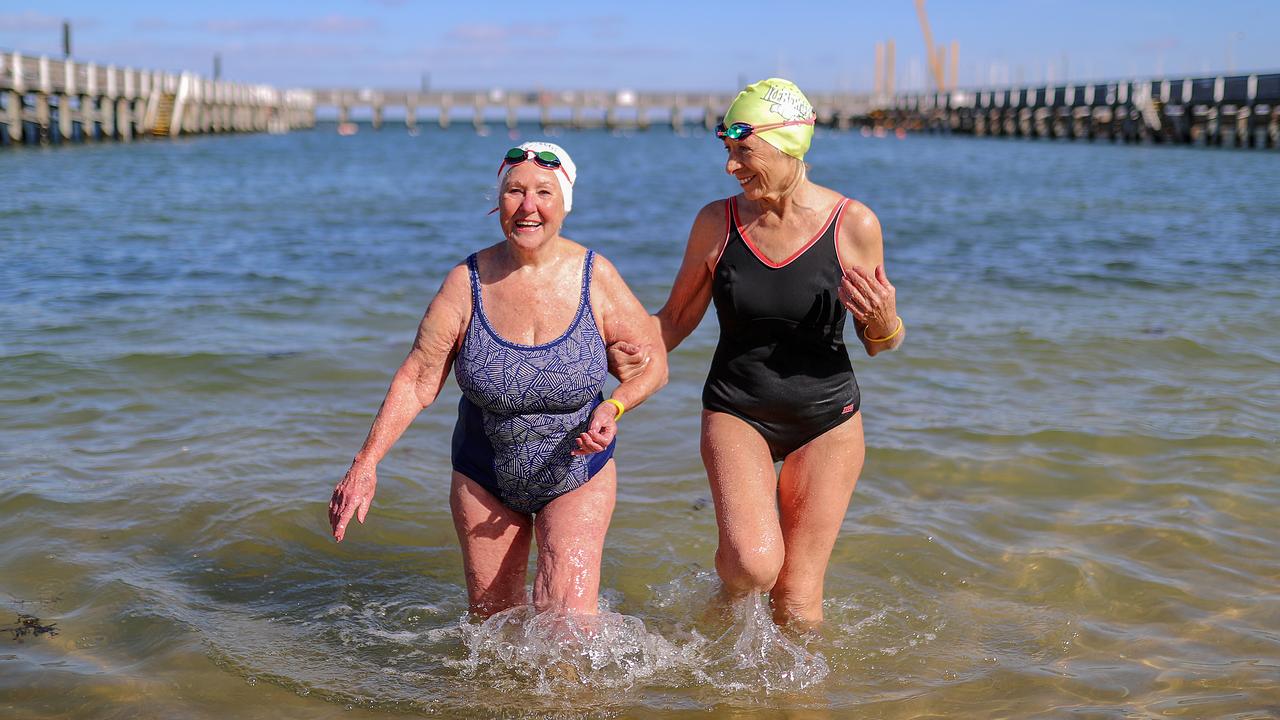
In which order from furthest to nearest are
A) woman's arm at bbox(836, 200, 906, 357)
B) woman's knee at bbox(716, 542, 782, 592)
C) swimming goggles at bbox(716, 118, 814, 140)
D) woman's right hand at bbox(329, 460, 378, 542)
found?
woman's knee at bbox(716, 542, 782, 592) < swimming goggles at bbox(716, 118, 814, 140) < woman's arm at bbox(836, 200, 906, 357) < woman's right hand at bbox(329, 460, 378, 542)

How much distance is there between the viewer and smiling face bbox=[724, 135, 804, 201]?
424 centimetres

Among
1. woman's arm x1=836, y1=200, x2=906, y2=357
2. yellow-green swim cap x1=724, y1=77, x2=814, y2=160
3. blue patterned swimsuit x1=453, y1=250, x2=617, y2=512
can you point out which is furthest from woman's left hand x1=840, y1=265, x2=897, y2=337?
blue patterned swimsuit x1=453, y1=250, x2=617, y2=512

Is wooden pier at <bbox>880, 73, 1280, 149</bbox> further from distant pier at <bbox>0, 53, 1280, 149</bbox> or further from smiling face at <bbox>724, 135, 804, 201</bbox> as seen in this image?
smiling face at <bbox>724, 135, 804, 201</bbox>

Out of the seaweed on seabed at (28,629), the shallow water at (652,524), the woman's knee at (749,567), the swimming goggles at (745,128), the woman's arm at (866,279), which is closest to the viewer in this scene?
the woman's arm at (866,279)

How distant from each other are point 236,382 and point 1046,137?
225 feet

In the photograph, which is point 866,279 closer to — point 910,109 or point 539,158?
point 539,158

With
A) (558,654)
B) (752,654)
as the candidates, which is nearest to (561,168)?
(558,654)

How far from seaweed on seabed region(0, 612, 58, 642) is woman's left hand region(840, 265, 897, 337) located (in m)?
3.53

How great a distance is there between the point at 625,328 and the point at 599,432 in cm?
48

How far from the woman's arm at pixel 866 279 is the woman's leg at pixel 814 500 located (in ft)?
1.14

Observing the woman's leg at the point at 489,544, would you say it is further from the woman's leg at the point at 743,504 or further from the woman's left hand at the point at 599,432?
the woman's leg at the point at 743,504

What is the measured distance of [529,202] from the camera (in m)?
3.97

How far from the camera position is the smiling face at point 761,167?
167 inches

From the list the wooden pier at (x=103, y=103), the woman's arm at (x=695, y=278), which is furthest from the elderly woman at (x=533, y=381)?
the wooden pier at (x=103, y=103)
